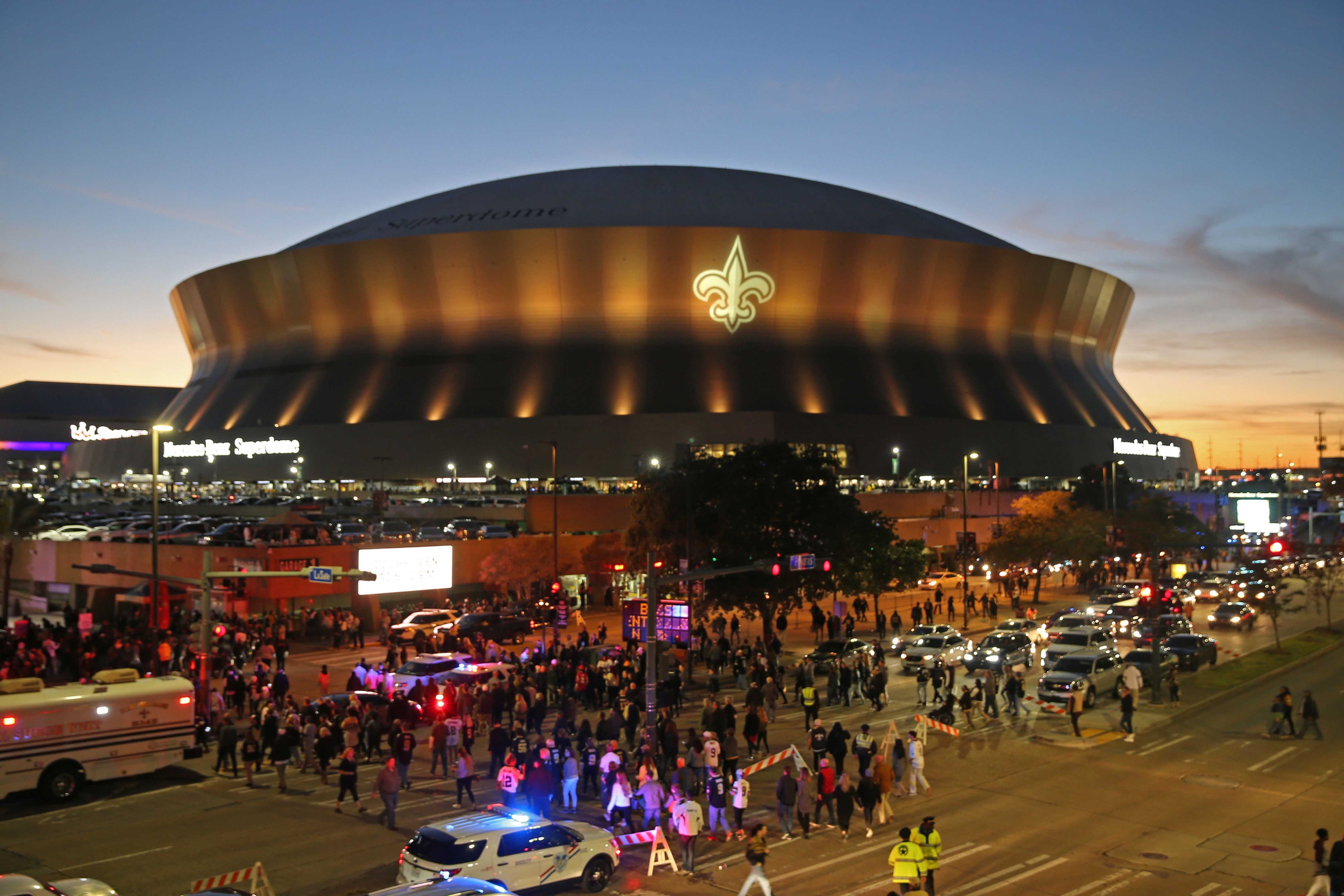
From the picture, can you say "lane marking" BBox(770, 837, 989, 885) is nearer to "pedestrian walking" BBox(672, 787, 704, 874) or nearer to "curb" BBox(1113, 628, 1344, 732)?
"pedestrian walking" BBox(672, 787, 704, 874)

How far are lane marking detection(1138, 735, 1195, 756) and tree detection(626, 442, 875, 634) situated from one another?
13704mm

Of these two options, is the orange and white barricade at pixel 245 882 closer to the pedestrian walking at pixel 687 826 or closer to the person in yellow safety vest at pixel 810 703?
the pedestrian walking at pixel 687 826

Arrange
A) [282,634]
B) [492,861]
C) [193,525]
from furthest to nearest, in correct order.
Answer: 1. [193,525]
2. [282,634]
3. [492,861]

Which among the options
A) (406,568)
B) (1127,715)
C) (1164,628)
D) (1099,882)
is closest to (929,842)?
(1099,882)

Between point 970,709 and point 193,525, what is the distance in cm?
4064

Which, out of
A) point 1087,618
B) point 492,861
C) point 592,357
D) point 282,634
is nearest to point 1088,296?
point 592,357

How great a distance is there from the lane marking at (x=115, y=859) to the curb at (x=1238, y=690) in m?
19.6

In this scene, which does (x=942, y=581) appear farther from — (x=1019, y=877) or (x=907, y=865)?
(x=907, y=865)

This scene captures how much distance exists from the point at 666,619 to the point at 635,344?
5150 cm

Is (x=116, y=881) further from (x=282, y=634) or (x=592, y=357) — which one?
(x=592, y=357)

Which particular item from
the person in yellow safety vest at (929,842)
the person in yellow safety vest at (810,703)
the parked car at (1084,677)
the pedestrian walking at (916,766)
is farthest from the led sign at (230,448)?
the person in yellow safety vest at (929,842)

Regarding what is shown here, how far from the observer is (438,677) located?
28.5 meters

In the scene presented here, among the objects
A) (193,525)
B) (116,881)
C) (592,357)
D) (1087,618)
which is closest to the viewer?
(116,881)

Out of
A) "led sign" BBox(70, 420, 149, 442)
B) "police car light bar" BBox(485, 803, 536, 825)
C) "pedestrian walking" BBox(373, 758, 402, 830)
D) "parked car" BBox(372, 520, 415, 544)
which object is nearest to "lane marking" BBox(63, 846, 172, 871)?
"pedestrian walking" BBox(373, 758, 402, 830)
